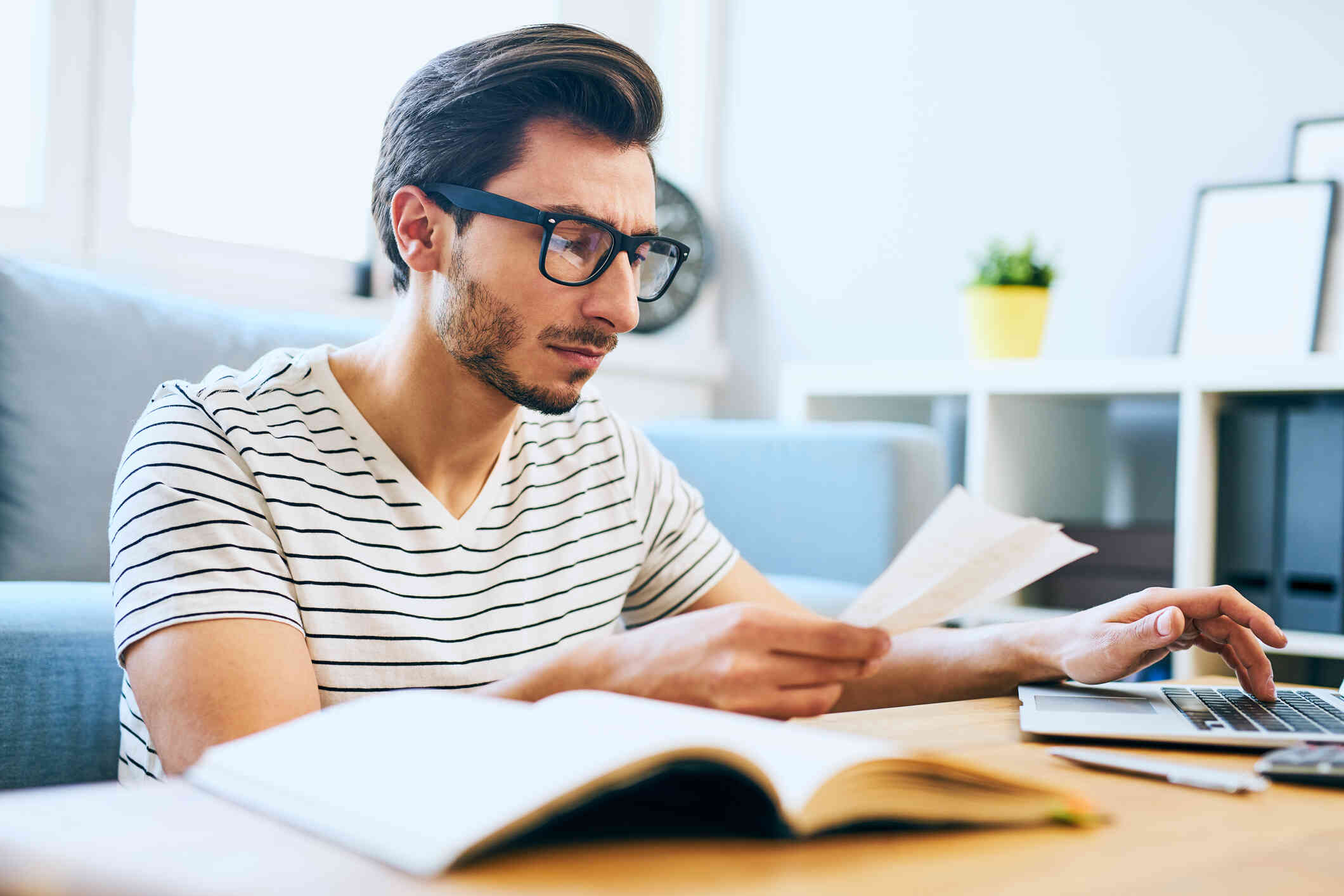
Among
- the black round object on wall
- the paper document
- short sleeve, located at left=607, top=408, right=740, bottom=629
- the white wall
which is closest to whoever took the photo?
the paper document

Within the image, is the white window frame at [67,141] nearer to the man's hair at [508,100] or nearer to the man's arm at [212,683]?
the man's hair at [508,100]

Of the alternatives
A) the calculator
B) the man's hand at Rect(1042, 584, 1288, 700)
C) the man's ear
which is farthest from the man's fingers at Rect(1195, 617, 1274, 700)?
the man's ear

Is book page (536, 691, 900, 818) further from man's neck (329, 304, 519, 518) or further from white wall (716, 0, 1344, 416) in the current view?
white wall (716, 0, 1344, 416)

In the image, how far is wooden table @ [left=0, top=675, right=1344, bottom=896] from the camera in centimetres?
38

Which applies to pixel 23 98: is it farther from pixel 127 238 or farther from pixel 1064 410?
pixel 1064 410

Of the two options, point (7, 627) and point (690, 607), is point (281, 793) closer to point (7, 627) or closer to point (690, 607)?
point (7, 627)

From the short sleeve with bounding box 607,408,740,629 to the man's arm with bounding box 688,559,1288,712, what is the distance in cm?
26

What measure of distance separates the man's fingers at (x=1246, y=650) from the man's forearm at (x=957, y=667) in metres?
0.12

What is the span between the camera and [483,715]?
492 mm

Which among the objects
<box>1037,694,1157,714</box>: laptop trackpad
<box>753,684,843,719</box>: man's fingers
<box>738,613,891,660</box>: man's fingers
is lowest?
<box>1037,694,1157,714</box>: laptop trackpad

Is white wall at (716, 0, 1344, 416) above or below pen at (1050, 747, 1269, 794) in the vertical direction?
above

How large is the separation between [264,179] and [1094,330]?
1.71m

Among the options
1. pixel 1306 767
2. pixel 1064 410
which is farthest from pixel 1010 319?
pixel 1306 767

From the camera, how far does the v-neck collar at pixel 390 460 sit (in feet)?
3.31
